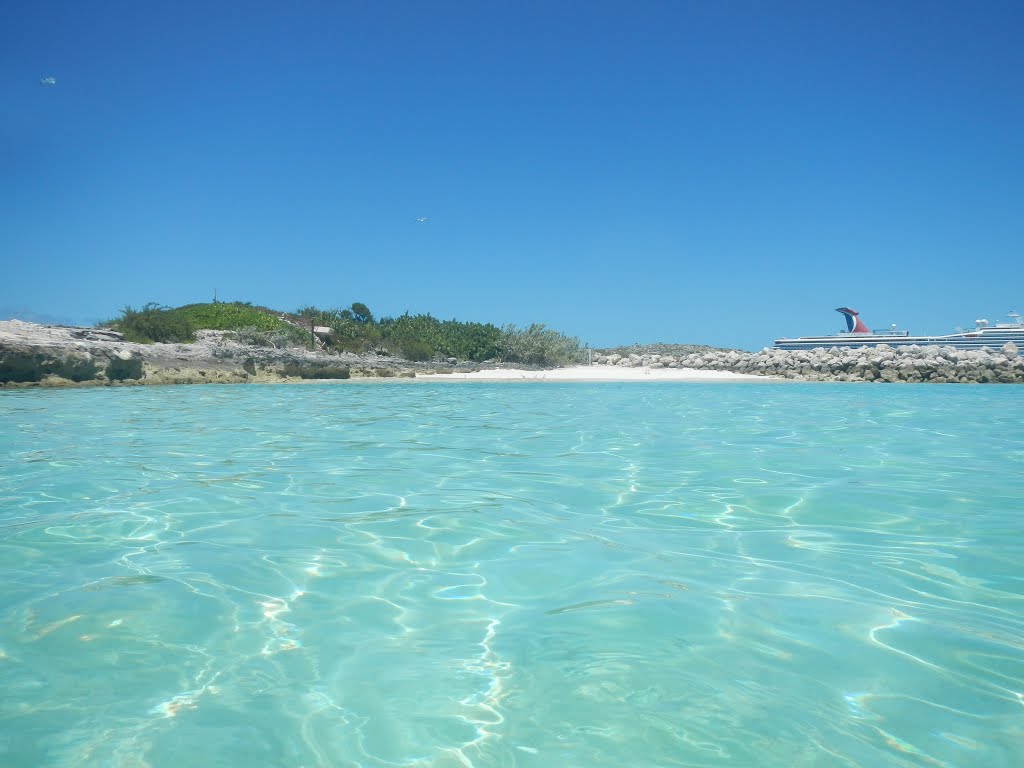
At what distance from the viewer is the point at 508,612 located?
2.82 meters

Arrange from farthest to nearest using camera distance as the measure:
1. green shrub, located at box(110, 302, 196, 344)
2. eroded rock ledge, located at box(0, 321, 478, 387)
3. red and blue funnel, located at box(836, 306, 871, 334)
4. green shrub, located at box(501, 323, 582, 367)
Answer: red and blue funnel, located at box(836, 306, 871, 334) < green shrub, located at box(501, 323, 582, 367) < green shrub, located at box(110, 302, 196, 344) < eroded rock ledge, located at box(0, 321, 478, 387)

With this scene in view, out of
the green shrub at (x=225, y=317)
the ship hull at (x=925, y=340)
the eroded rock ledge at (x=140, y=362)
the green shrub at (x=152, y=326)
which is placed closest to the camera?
the eroded rock ledge at (x=140, y=362)

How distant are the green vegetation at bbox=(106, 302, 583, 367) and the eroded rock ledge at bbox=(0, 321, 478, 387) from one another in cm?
371

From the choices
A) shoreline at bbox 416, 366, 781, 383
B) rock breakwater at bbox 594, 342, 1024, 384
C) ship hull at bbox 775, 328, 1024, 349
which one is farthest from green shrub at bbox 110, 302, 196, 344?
ship hull at bbox 775, 328, 1024, 349

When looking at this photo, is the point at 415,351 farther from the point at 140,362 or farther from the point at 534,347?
the point at 140,362

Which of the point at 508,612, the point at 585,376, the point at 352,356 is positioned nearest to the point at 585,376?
the point at 585,376

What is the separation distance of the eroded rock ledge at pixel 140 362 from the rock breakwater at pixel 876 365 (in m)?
17.0

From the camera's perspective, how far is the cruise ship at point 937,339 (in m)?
51.5

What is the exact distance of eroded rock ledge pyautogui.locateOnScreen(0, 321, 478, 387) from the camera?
1470cm

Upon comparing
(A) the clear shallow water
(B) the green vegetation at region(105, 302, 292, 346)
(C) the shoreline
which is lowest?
(A) the clear shallow water

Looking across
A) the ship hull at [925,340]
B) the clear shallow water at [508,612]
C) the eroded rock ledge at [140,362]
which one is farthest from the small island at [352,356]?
the ship hull at [925,340]

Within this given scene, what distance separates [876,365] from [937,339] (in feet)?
98.3

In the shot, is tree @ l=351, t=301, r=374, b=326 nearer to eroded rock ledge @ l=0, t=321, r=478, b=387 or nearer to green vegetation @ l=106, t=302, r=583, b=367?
green vegetation @ l=106, t=302, r=583, b=367

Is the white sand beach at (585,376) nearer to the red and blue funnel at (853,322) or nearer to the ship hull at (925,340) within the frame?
the ship hull at (925,340)
